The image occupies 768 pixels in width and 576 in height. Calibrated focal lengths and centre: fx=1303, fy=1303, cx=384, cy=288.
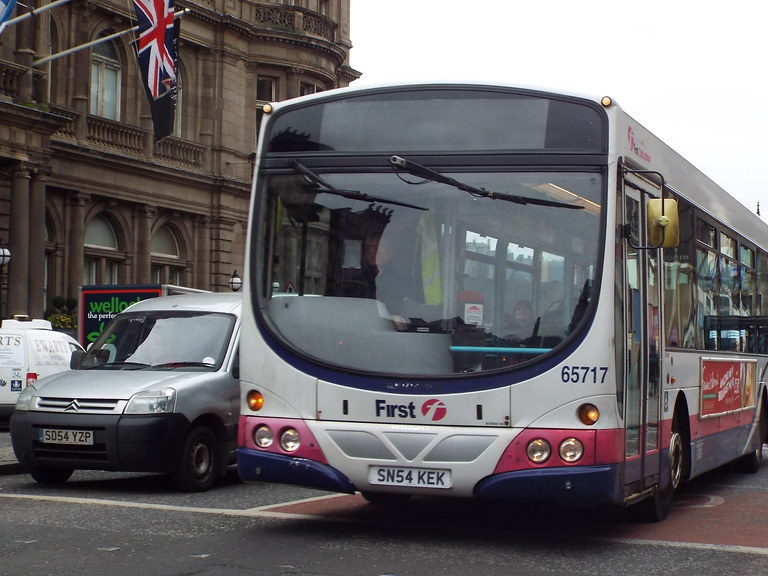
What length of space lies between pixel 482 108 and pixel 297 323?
190 cm

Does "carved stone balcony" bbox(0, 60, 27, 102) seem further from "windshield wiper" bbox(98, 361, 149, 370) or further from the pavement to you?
"windshield wiper" bbox(98, 361, 149, 370)

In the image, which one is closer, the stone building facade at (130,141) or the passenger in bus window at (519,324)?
the passenger in bus window at (519,324)

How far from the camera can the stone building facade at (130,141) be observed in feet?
99.9

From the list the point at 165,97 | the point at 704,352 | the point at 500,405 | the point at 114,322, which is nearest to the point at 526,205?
the point at 500,405

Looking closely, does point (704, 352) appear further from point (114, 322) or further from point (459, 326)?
point (114, 322)

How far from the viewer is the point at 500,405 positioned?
8164 millimetres

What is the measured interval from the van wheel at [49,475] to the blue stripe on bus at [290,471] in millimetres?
3897

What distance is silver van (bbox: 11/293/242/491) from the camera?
37.6 ft

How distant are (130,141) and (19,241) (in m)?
6.29

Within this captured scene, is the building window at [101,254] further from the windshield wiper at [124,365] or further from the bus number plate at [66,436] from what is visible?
the bus number plate at [66,436]

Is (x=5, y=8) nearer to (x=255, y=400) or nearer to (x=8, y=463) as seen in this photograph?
(x=8, y=463)

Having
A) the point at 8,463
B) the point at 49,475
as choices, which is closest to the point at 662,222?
the point at 49,475

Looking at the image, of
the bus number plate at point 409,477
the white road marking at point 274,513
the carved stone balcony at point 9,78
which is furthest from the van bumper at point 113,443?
the carved stone balcony at point 9,78

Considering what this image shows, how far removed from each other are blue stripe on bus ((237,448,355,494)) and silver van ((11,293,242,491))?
286 centimetres
